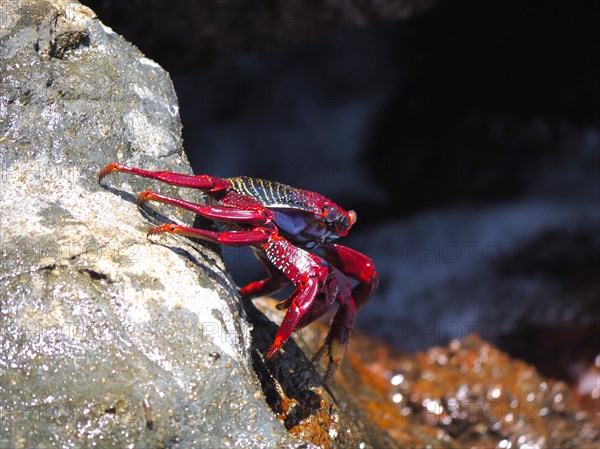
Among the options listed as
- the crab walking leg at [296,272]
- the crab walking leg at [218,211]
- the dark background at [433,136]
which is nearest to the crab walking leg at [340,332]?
the crab walking leg at [296,272]

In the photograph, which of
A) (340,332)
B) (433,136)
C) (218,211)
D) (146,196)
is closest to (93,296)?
(146,196)

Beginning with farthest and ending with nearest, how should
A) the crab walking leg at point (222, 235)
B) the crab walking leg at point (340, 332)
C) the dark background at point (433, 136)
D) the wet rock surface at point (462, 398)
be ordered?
the dark background at point (433, 136)
the wet rock surface at point (462, 398)
the crab walking leg at point (340, 332)
the crab walking leg at point (222, 235)

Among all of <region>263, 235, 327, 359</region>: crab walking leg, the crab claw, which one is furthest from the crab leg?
the crab claw

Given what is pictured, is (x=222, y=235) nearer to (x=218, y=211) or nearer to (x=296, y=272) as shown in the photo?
(x=218, y=211)

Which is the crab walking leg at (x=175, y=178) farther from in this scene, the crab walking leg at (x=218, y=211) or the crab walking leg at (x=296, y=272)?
the crab walking leg at (x=296, y=272)

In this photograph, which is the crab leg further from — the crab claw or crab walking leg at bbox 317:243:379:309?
the crab claw

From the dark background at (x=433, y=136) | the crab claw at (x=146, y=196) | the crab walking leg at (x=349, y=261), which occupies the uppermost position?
the dark background at (x=433, y=136)

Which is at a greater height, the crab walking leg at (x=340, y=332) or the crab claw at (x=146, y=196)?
the crab walking leg at (x=340, y=332)
